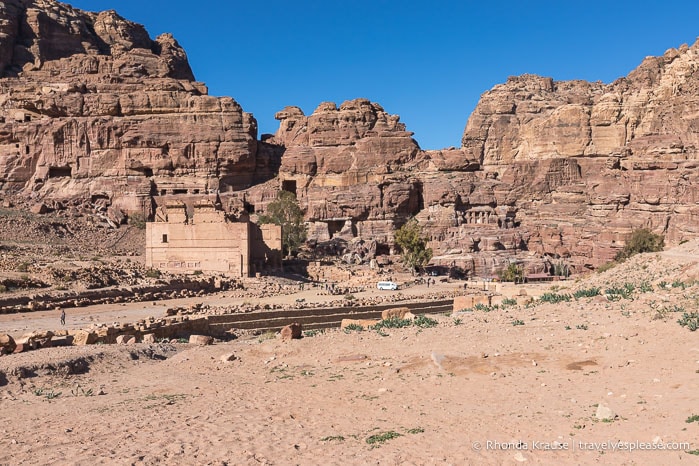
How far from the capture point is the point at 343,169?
7375 centimetres

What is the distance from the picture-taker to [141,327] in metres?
20.8

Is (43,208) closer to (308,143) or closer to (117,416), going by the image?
(308,143)

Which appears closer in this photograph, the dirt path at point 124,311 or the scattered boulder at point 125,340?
the scattered boulder at point 125,340

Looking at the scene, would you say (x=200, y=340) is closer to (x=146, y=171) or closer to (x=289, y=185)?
(x=146, y=171)

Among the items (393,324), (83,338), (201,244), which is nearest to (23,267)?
(201,244)

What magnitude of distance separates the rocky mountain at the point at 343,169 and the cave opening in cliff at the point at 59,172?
0.22m

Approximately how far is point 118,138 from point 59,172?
704cm

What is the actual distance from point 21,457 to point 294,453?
3.42 meters

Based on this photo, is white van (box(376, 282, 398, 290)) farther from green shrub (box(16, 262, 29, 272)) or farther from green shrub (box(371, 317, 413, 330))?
green shrub (box(371, 317, 413, 330))

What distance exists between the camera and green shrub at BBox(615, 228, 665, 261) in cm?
5438

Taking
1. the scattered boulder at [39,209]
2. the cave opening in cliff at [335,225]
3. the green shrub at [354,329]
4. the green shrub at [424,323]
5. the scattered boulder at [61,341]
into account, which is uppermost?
the scattered boulder at [39,209]

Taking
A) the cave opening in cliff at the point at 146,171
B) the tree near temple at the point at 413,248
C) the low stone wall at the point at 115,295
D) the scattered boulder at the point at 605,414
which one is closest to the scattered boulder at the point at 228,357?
the scattered boulder at the point at 605,414

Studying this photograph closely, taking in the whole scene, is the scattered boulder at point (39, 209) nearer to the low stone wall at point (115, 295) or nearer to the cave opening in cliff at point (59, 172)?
the cave opening in cliff at point (59, 172)

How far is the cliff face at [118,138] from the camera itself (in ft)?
221
